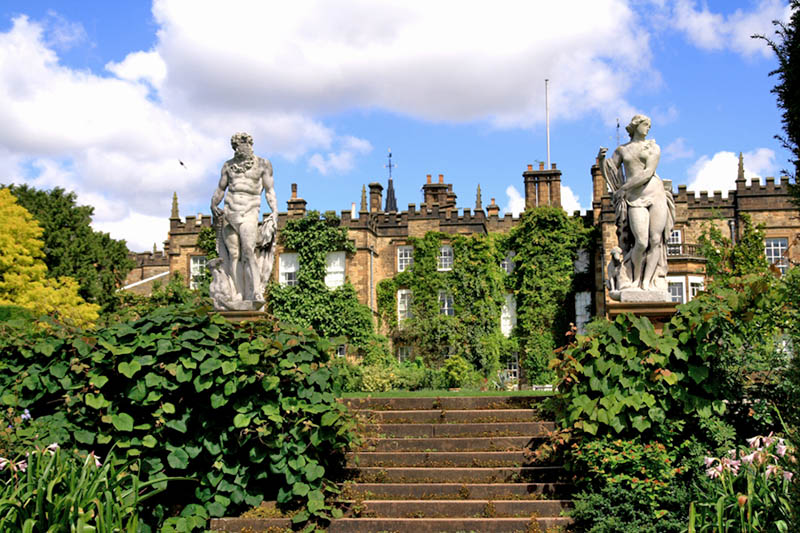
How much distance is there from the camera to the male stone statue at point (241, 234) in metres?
12.2

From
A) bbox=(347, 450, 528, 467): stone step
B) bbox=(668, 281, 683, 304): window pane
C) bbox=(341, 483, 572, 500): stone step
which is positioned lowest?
bbox=(341, 483, 572, 500): stone step

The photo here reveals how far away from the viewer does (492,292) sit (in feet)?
114

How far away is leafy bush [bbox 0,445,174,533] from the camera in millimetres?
6566

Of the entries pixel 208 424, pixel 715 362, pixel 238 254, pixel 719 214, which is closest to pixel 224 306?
pixel 238 254

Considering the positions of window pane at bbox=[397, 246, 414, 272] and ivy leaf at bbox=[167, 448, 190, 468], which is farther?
window pane at bbox=[397, 246, 414, 272]

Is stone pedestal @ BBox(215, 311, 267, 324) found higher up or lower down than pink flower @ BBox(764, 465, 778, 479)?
higher up

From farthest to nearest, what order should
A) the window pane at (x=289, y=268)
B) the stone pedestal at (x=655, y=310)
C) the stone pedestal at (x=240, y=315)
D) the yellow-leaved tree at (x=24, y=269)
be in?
the window pane at (x=289, y=268), the yellow-leaved tree at (x=24, y=269), the stone pedestal at (x=240, y=315), the stone pedestal at (x=655, y=310)

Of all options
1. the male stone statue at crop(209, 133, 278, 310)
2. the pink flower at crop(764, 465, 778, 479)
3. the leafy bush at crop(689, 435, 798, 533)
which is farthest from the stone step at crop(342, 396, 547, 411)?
the pink flower at crop(764, 465, 778, 479)

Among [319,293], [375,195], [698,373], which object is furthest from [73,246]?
[698,373]

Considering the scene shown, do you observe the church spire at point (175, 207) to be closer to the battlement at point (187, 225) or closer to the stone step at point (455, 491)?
the battlement at point (187, 225)

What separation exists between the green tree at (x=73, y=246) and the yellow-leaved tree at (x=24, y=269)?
6.15 feet

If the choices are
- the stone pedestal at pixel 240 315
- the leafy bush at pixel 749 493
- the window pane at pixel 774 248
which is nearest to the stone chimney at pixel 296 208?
the window pane at pixel 774 248

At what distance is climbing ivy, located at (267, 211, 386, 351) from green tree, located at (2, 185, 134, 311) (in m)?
7.15

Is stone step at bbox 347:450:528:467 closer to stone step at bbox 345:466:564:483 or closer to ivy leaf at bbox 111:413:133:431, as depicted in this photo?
stone step at bbox 345:466:564:483
